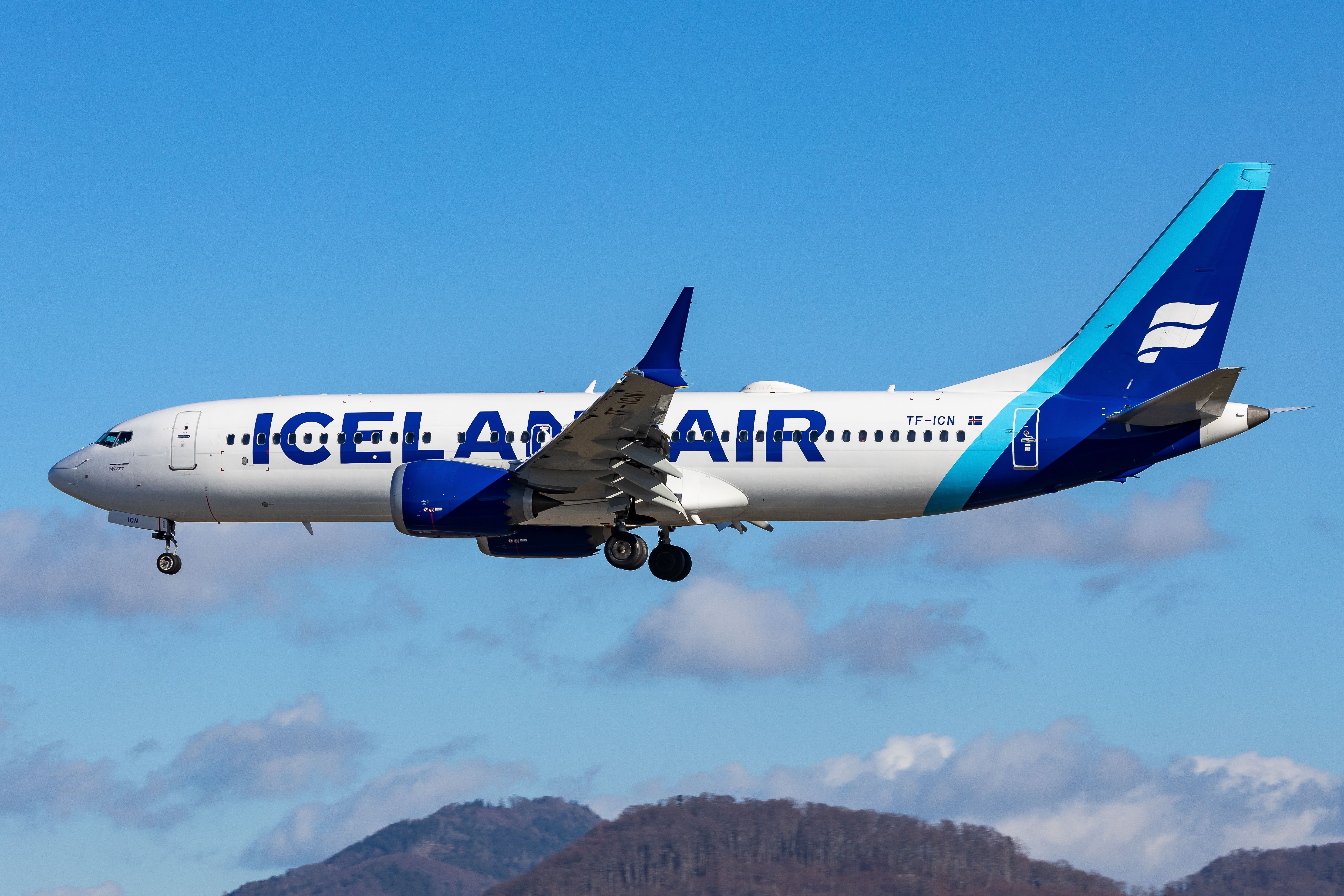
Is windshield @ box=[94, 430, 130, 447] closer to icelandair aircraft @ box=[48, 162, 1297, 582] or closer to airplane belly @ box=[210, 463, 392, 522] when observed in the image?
icelandair aircraft @ box=[48, 162, 1297, 582]

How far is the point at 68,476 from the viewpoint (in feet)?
130

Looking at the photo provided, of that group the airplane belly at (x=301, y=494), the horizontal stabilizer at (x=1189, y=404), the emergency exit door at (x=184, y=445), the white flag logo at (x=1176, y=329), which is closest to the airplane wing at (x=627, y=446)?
the airplane belly at (x=301, y=494)

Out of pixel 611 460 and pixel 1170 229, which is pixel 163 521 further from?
pixel 1170 229

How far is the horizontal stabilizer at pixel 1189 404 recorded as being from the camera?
31.5m

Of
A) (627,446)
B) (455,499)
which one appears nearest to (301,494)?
(455,499)

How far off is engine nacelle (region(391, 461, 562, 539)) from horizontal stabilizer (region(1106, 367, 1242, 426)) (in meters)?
13.9

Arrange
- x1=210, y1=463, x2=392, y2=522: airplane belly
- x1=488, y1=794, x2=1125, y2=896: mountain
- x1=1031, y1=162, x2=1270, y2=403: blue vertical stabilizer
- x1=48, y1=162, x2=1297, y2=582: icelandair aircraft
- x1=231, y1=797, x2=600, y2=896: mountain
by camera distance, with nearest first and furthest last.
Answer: x1=48, y1=162, x2=1297, y2=582: icelandair aircraft < x1=1031, y1=162, x2=1270, y2=403: blue vertical stabilizer < x1=210, y1=463, x2=392, y2=522: airplane belly < x1=488, y1=794, x2=1125, y2=896: mountain < x1=231, y1=797, x2=600, y2=896: mountain

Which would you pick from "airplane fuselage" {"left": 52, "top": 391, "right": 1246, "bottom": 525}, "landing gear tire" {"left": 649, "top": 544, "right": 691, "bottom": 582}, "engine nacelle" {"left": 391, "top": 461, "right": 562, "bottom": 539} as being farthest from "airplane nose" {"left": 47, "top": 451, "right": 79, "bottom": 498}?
"landing gear tire" {"left": 649, "top": 544, "right": 691, "bottom": 582}

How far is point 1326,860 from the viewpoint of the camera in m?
79.4

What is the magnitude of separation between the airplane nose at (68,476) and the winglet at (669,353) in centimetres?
1886

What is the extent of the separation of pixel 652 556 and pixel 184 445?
12.8m

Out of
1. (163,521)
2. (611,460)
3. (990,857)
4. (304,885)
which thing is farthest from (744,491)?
(304,885)

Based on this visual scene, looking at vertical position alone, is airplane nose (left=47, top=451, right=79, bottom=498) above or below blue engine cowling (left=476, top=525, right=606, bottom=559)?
above

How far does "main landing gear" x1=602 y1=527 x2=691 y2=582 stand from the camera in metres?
36.0
